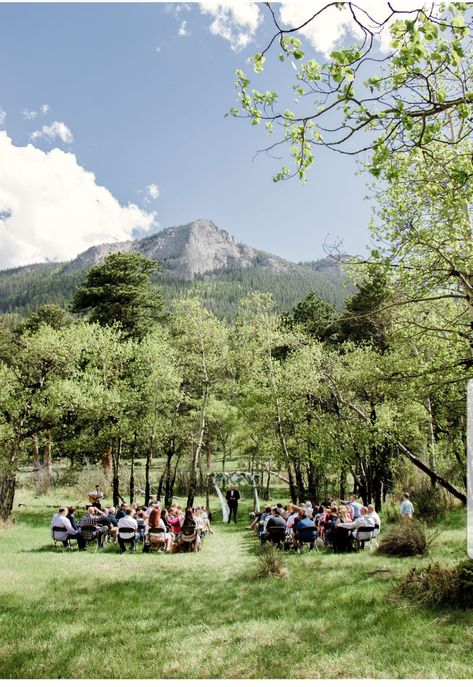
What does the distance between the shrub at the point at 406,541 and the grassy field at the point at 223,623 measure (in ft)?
1.36

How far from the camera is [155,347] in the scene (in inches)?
993

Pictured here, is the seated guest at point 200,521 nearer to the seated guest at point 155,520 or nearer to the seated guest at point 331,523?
the seated guest at point 155,520

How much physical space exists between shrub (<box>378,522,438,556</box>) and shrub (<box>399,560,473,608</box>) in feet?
11.1

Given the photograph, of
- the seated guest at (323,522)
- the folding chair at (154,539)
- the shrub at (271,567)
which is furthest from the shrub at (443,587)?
the folding chair at (154,539)

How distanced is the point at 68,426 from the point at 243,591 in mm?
16079

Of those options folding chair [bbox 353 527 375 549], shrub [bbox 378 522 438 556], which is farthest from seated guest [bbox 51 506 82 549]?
shrub [bbox 378 522 438 556]

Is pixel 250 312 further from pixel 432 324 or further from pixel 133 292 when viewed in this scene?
pixel 432 324

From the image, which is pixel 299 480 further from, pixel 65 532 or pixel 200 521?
pixel 65 532

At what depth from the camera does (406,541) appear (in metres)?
11.0

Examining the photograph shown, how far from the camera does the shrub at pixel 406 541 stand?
430 inches

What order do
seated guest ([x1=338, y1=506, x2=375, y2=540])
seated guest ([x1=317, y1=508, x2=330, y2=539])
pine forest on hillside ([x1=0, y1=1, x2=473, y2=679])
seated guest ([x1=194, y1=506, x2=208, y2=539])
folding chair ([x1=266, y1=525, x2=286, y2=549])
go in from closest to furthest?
pine forest on hillside ([x1=0, y1=1, x2=473, y2=679])
seated guest ([x1=338, y1=506, x2=375, y2=540])
folding chair ([x1=266, y1=525, x2=286, y2=549])
seated guest ([x1=317, y1=508, x2=330, y2=539])
seated guest ([x1=194, y1=506, x2=208, y2=539])

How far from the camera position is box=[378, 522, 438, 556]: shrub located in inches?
430

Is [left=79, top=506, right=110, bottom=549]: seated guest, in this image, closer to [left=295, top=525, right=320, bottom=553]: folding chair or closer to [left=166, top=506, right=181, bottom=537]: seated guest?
[left=166, top=506, right=181, bottom=537]: seated guest

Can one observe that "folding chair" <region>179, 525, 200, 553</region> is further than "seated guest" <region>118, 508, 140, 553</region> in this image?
Yes
